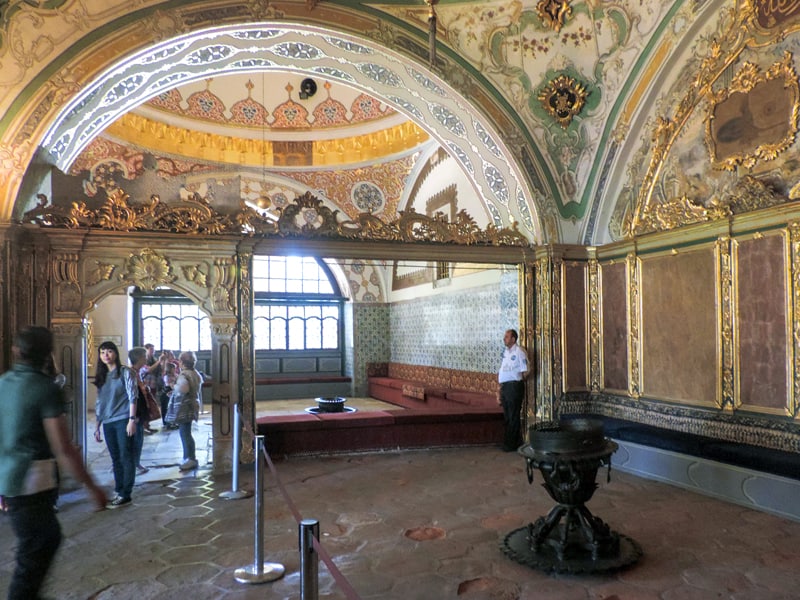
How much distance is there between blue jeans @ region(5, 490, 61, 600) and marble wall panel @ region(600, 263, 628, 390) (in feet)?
22.3

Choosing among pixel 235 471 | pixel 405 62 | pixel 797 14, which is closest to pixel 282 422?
pixel 235 471

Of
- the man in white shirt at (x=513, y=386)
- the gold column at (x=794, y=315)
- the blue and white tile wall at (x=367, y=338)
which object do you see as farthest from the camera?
the blue and white tile wall at (x=367, y=338)

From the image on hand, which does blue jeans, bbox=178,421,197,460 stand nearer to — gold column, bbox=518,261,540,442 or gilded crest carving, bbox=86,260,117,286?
gilded crest carving, bbox=86,260,117,286

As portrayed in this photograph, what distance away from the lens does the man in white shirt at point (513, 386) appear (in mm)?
8188

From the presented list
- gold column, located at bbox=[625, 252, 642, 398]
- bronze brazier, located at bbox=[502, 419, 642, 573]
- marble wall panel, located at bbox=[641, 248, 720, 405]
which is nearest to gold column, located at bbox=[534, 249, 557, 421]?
gold column, located at bbox=[625, 252, 642, 398]

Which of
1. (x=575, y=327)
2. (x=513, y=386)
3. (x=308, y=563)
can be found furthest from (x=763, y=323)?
(x=308, y=563)

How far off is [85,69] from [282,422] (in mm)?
4757

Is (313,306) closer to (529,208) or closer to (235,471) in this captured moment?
(529,208)

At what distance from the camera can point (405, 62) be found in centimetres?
760

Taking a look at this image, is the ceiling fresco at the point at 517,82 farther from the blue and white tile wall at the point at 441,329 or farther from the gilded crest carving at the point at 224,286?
the blue and white tile wall at the point at 441,329

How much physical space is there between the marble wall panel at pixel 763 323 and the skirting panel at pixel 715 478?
29.1 inches

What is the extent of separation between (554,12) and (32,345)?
6.90 metres

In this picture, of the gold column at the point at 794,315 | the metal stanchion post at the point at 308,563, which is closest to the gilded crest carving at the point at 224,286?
the metal stanchion post at the point at 308,563

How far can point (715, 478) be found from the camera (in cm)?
591
